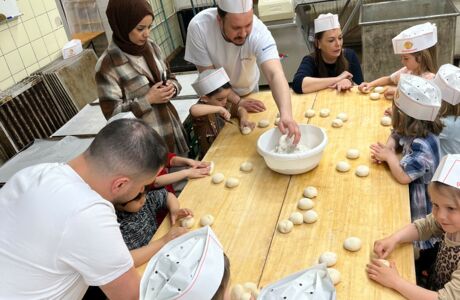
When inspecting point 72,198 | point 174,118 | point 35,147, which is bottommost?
point 35,147

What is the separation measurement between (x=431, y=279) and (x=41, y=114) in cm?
310

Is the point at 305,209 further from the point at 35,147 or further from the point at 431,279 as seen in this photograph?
the point at 35,147

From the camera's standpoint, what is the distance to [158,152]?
45.9 inches

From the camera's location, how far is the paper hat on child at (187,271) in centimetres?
90

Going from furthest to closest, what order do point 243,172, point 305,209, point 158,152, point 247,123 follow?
point 247,123
point 243,172
point 305,209
point 158,152

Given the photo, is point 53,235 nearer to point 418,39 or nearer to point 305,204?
point 305,204

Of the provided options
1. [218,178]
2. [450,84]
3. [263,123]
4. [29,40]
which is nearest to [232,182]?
[218,178]

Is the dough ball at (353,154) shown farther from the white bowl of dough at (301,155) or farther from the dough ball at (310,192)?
the dough ball at (310,192)

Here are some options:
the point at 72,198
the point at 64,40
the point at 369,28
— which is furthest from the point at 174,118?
the point at 369,28

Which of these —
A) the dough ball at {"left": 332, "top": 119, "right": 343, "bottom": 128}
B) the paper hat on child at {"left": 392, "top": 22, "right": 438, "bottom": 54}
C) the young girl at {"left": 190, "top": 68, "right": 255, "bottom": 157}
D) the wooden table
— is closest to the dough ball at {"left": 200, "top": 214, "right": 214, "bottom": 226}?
the wooden table

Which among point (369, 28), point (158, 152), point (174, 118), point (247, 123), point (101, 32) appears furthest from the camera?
point (101, 32)

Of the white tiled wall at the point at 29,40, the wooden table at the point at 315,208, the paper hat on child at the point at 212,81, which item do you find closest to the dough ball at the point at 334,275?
the wooden table at the point at 315,208

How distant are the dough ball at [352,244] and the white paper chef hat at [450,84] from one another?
38.3 inches

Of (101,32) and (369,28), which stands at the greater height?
(101,32)
